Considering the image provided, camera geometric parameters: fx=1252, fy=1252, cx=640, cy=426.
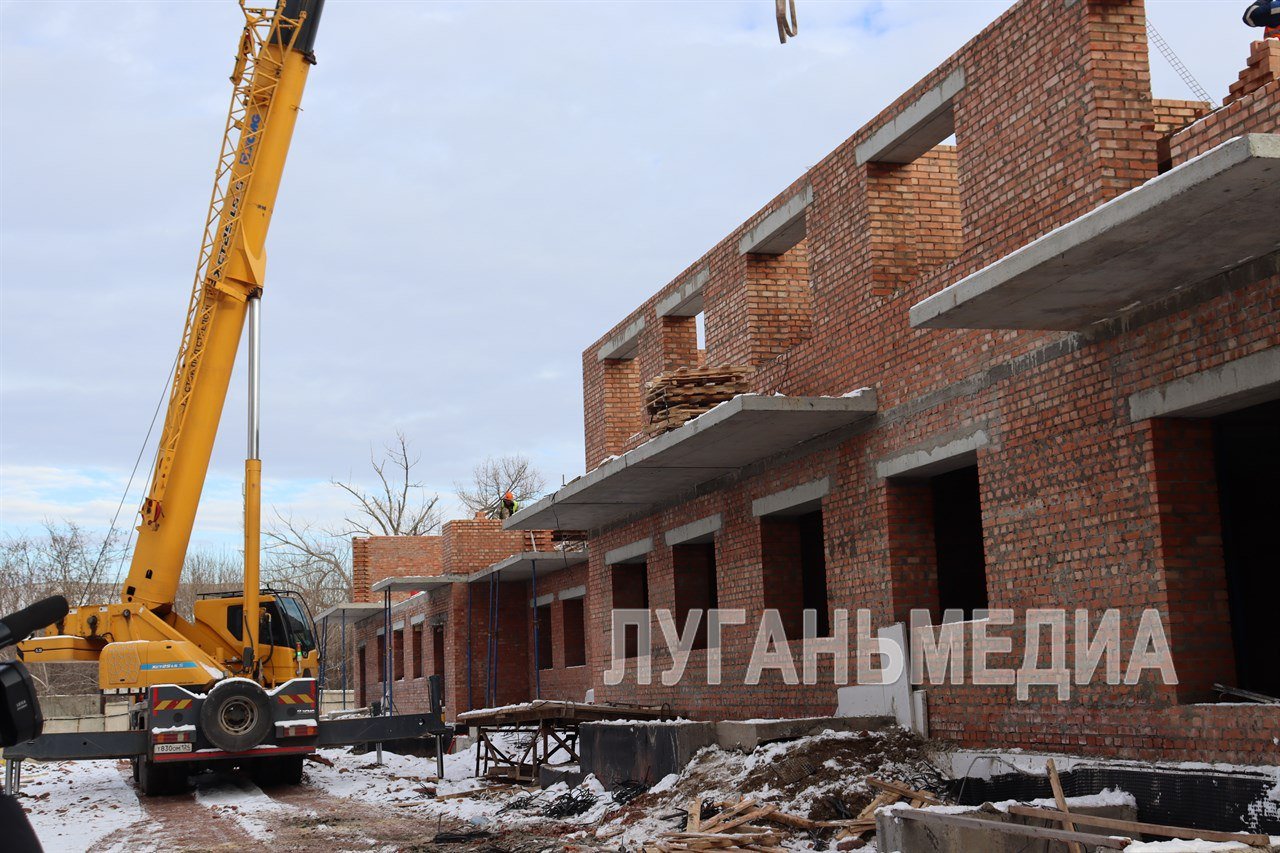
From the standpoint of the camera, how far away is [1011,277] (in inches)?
309

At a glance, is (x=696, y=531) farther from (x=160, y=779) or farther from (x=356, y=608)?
(x=356, y=608)

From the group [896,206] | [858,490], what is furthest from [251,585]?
[896,206]

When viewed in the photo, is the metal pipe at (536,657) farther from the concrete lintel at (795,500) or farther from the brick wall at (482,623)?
the concrete lintel at (795,500)

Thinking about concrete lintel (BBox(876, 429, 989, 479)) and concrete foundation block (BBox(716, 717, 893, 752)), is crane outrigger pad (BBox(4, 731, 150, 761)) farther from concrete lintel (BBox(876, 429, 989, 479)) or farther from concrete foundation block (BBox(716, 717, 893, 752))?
concrete lintel (BBox(876, 429, 989, 479))

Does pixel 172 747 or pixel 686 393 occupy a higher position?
pixel 686 393

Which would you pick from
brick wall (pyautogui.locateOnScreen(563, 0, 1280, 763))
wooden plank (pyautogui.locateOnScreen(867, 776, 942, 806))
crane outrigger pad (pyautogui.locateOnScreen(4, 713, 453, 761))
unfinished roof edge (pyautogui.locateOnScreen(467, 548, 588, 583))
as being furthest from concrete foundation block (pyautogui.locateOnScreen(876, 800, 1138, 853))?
unfinished roof edge (pyautogui.locateOnScreen(467, 548, 588, 583))

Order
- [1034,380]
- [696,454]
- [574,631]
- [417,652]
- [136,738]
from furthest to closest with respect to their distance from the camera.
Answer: [417,652] < [574,631] < [136,738] < [696,454] < [1034,380]

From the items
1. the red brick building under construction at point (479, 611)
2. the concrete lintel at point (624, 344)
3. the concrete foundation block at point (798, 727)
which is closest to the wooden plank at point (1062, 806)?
the concrete foundation block at point (798, 727)

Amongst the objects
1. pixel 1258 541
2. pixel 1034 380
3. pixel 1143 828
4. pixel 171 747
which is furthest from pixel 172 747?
pixel 1258 541

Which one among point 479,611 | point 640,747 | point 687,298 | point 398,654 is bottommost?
point 640,747

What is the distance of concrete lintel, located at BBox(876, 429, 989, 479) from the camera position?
10.7 metres

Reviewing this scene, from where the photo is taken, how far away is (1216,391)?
8062 millimetres

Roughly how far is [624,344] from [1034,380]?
10311 millimetres

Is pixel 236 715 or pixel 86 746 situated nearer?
pixel 86 746
